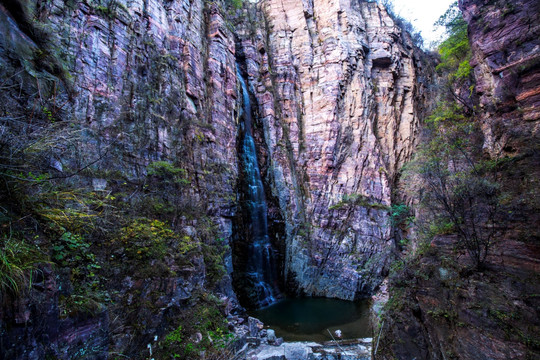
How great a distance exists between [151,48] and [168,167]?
19.8 feet

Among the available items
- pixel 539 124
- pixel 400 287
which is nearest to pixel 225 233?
pixel 400 287

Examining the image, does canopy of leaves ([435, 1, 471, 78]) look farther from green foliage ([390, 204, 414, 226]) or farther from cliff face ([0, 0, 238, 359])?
cliff face ([0, 0, 238, 359])

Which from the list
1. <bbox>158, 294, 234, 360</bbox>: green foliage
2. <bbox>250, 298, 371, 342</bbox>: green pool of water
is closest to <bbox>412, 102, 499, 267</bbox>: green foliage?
<bbox>158, 294, 234, 360</bbox>: green foliage

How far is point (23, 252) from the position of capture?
2.55 metres

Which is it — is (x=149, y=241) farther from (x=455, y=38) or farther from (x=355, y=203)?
(x=455, y=38)

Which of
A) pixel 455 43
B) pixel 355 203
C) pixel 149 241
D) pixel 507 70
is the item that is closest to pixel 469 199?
pixel 507 70

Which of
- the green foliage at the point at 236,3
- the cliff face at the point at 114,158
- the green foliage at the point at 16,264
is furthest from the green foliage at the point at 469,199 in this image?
the green foliage at the point at 236,3

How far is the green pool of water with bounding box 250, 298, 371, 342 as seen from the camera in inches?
420

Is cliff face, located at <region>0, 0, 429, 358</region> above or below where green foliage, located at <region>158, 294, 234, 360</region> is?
above

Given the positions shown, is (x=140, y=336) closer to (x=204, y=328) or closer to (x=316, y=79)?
(x=204, y=328)

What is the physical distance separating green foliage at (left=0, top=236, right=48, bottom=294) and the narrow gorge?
0.06ft

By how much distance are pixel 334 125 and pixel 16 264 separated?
61.0ft

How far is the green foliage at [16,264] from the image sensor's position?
227 cm

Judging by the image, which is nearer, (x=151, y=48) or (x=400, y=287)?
(x=400, y=287)
